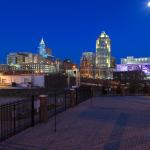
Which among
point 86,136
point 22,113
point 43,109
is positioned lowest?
point 86,136

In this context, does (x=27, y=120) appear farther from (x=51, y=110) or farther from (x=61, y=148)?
(x=61, y=148)

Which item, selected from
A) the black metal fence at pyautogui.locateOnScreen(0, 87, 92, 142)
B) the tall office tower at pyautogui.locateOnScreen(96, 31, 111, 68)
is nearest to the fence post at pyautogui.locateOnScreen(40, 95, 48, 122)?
the black metal fence at pyautogui.locateOnScreen(0, 87, 92, 142)

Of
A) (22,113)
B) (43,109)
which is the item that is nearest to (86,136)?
(43,109)

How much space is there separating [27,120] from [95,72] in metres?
127

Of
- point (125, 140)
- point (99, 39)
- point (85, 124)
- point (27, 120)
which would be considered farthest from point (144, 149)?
point (99, 39)

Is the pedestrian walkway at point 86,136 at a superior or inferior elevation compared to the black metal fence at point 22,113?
inferior

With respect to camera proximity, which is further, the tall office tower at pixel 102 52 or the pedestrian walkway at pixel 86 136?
the tall office tower at pixel 102 52

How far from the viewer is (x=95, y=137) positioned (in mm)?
13594

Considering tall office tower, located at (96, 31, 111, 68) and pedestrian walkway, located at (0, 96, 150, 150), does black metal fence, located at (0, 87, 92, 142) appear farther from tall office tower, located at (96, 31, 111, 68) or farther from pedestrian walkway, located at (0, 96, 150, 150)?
tall office tower, located at (96, 31, 111, 68)

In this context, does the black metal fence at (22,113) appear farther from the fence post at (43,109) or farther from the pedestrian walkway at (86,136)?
the pedestrian walkway at (86,136)

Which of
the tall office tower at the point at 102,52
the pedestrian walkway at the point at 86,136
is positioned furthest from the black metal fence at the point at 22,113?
the tall office tower at the point at 102,52

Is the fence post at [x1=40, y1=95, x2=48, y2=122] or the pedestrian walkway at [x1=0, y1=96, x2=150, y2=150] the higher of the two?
the fence post at [x1=40, y1=95, x2=48, y2=122]

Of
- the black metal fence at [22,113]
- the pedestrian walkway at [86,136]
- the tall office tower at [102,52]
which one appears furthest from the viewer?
the tall office tower at [102,52]

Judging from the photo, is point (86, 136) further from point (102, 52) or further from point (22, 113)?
point (102, 52)
